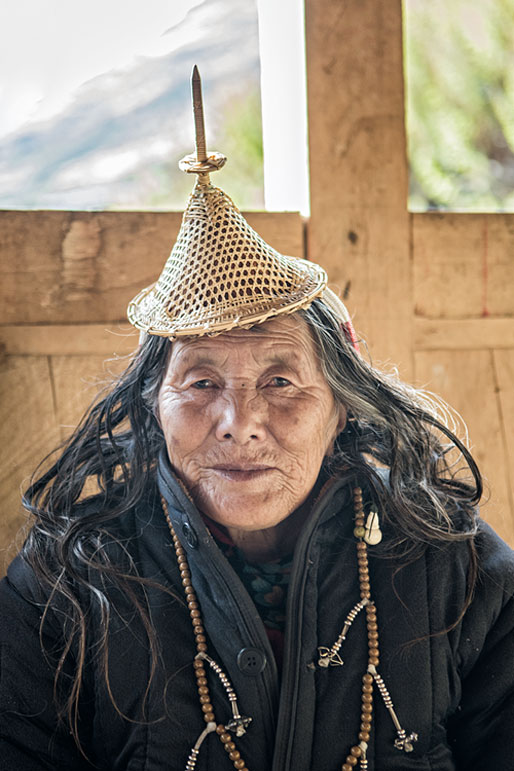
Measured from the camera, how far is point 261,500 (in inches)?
68.5

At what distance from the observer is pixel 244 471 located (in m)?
1.74

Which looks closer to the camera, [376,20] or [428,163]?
[376,20]

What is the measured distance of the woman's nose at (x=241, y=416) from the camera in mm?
1714

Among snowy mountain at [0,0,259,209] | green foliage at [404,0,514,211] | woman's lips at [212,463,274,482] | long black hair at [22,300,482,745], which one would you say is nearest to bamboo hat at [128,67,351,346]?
long black hair at [22,300,482,745]

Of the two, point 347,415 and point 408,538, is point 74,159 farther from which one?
point 408,538

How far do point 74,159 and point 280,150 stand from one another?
0.60m

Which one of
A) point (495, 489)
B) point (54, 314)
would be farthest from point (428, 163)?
point (54, 314)

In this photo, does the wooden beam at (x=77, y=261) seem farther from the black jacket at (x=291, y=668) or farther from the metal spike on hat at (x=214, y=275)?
the black jacket at (x=291, y=668)

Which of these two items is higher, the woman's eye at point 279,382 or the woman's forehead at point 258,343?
the woman's forehead at point 258,343

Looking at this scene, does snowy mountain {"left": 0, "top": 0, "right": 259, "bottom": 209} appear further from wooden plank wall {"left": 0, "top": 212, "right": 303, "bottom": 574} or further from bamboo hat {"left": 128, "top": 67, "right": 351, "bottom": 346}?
bamboo hat {"left": 128, "top": 67, "right": 351, "bottom": 346}

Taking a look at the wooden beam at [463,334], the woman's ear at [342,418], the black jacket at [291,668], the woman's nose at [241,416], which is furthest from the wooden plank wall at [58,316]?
the wooden beam at [463,334]

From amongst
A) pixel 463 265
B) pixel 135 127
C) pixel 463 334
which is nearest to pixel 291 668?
pixel 463 334

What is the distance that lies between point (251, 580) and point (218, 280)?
69 cm

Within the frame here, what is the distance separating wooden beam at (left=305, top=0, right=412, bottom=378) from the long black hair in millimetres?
376
